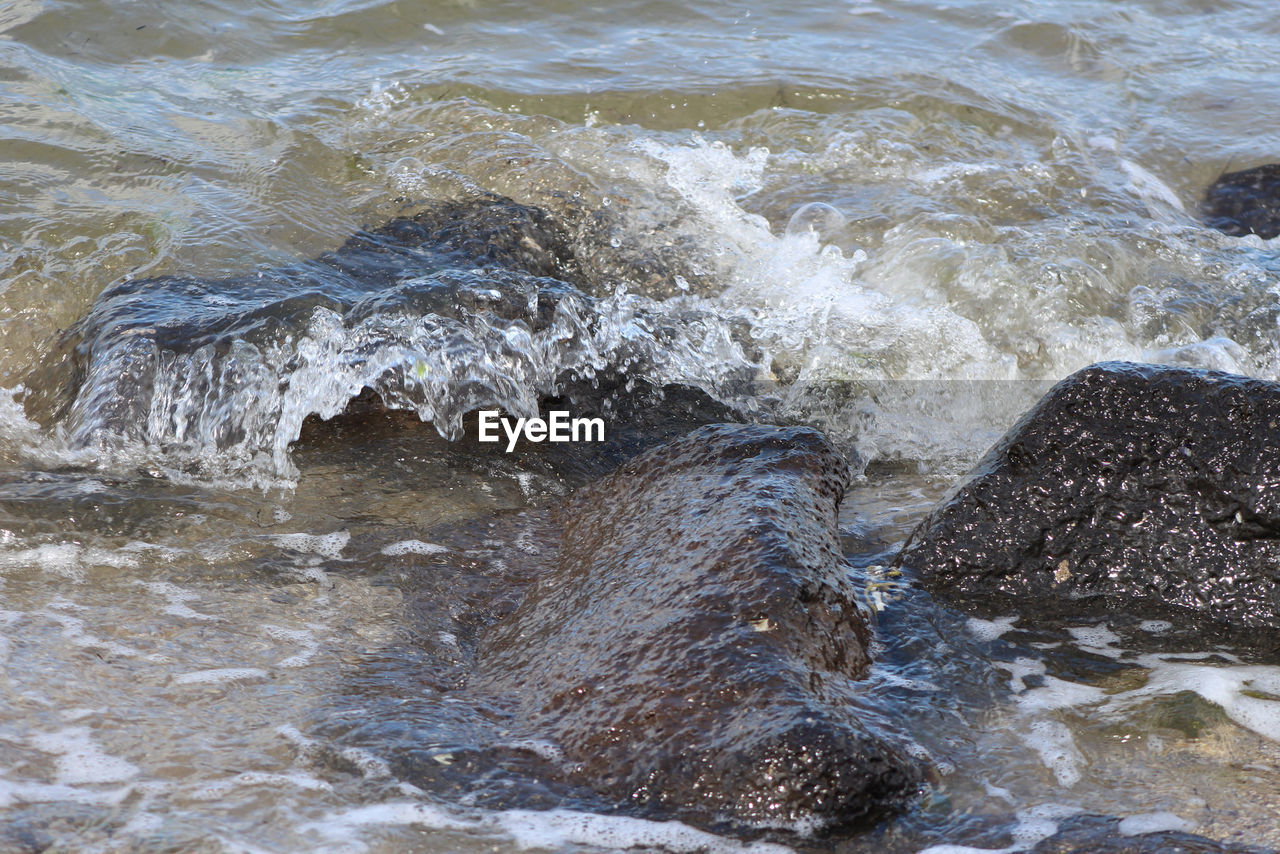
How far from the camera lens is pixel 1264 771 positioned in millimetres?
2211

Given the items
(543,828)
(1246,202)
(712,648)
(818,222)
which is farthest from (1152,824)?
(1246,202)

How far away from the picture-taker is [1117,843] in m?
2.01

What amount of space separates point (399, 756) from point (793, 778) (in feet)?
2.61

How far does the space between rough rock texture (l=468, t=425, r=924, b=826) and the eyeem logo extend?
2.34 feet

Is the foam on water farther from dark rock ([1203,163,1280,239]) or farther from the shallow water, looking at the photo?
dark rock ([1203,163,1280,239])

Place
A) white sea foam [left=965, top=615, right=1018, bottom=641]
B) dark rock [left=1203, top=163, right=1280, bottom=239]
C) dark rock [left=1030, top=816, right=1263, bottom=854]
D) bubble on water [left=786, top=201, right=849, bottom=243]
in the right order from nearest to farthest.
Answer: dark rock [left=1030, top=816, right=1263, bottom=854], white sea foam [left=965, top=615, right=1018, bottom=641], bubble on water [left=786, top=201, right=849, bottom=243], dark rock [left=1203, top=163, right=1280, bottom=239]

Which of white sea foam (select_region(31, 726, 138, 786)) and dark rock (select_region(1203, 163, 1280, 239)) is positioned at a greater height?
dark rock (select_region(1203, 163, 1280, 239))

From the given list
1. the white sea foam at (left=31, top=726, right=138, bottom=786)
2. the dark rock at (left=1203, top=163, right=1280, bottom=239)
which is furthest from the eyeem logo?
the dark rock at (left=1203, top=163, right=1280, bottom=239)

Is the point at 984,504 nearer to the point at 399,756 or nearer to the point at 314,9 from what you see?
the point at 399,756

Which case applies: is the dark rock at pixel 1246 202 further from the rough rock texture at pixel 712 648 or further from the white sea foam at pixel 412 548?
the white sea foam at pixel 412 548

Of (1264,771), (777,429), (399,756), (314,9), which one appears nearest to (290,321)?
(777,429)

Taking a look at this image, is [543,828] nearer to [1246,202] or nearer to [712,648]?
[712,648]

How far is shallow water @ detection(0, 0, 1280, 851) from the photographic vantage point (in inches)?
87.4

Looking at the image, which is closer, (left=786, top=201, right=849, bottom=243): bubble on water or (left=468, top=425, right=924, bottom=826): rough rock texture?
(left=468, top=425, right=924, bottom=826): rough rock texture
